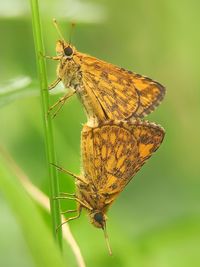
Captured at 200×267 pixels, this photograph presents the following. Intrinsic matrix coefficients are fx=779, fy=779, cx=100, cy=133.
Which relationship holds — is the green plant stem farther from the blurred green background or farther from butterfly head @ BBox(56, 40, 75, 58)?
butterfly head @ BBox(56, 40, 75, 58)

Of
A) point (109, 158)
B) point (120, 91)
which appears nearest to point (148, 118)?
point (120, 91)

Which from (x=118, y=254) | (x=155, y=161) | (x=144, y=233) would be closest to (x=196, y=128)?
(x=155, y=161)

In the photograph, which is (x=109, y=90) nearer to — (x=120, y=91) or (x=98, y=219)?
(x=120, y=91)

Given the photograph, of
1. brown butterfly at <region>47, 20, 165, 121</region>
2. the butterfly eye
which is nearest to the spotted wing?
brown butterfly at <region>47, 20, 165, 121</region>

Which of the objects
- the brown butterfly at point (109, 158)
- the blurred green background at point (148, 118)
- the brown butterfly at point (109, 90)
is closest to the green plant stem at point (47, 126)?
the blurred green background at point (148, 118)

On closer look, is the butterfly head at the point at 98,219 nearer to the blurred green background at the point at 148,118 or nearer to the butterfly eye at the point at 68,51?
the blurred green background at the point at 148,118

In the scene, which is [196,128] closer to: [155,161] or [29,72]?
[155,161]

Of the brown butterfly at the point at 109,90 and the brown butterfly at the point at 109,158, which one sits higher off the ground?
the brown butterfly at the point at 109,90
